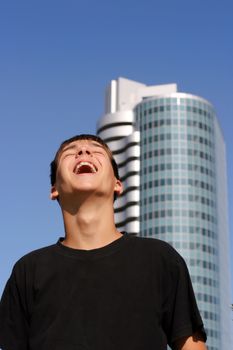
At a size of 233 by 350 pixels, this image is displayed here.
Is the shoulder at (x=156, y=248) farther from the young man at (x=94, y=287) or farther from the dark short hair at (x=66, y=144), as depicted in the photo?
the dark short hair at (x=66, y=144)

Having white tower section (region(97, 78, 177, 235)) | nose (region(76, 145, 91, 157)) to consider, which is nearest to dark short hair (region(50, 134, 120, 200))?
nose (region(76, 145, 91, 157))

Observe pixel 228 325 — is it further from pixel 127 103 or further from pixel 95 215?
pixel 95 215

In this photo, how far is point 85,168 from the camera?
15.3 feet

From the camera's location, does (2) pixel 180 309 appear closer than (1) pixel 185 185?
Yes

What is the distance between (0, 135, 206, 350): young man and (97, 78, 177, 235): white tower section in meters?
127

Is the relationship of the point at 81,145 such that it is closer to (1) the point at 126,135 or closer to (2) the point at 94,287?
(2) the point at 94,287

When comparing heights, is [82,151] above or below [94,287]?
above

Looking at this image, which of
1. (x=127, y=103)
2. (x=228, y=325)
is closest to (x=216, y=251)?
(x=228, y=325)

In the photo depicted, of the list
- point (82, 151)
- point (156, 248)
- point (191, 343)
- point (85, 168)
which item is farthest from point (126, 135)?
point (191, 343)

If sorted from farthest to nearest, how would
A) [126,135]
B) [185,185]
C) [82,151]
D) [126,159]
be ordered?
[126,135]
[126,159]
[185,185]
[82,151]

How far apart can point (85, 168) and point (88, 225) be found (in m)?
0.41

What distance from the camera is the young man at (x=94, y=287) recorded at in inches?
164

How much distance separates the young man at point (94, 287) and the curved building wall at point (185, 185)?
400 feet

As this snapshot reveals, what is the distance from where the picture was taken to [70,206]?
4570mm
